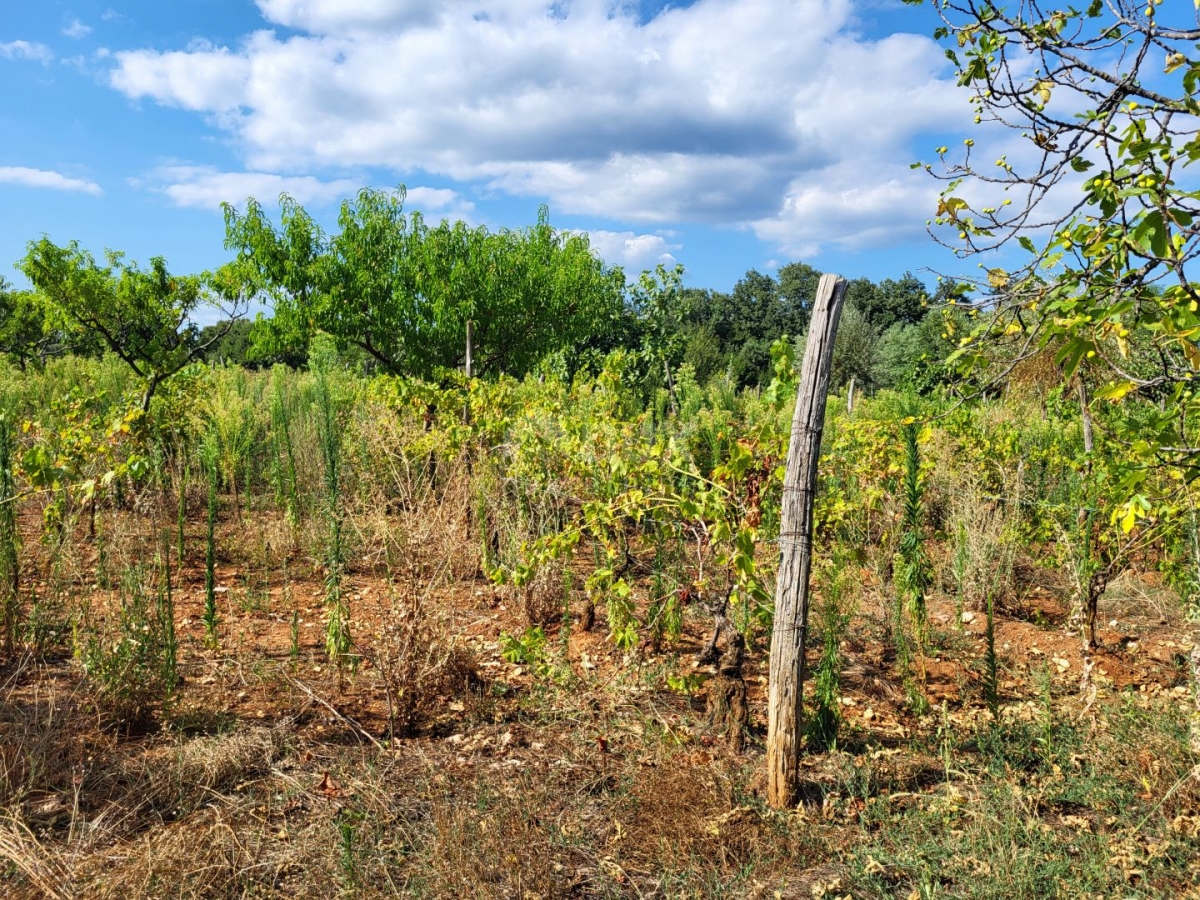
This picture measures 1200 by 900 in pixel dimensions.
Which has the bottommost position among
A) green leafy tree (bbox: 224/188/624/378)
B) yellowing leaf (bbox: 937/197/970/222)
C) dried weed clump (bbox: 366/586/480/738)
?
dried weed clump (bbox: 366/586/480/738)

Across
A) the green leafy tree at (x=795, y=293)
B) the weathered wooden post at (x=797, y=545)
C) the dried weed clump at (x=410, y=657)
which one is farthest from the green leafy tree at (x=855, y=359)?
the weathered wooden post at (x=797, y=545)

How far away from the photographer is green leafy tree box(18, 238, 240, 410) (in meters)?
8.31

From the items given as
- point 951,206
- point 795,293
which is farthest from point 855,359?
point 951,206

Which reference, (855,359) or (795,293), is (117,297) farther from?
(795,293)

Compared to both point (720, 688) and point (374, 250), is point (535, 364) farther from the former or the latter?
point (720, 688)

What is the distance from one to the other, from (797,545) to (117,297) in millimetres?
8225

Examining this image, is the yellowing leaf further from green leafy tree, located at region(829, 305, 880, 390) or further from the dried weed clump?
green leafy tree, located at region(829, 305, 880, 390)

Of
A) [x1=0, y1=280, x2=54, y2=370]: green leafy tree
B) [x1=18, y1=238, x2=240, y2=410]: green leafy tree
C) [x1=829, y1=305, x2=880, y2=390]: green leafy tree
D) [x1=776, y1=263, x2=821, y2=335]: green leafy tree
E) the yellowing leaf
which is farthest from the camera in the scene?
[x1=776, y1=263, x2=821, y2=335]: green leafy tree

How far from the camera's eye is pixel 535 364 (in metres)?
11.8

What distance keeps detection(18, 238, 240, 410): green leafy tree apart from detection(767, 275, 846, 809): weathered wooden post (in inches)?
268

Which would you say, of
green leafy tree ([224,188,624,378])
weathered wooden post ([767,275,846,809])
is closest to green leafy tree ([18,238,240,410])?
green leafy tree ([224,188,624,378])

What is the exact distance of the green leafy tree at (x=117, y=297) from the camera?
831cm

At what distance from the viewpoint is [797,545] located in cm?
305

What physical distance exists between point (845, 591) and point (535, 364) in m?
7.47
